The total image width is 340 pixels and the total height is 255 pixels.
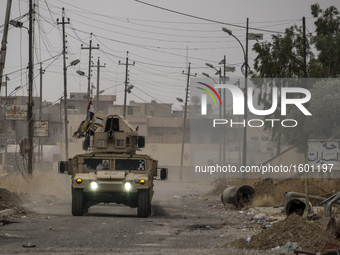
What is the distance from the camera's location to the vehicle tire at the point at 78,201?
1673 cm

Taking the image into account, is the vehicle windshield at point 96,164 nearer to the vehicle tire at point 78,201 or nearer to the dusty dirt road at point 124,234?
the vehicle tire at point 78,201

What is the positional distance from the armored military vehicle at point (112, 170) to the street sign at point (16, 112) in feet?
31.8

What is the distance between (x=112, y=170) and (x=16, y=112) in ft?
43.7

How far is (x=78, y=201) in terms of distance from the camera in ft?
55.1

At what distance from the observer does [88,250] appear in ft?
32.9

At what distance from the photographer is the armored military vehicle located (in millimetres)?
16672

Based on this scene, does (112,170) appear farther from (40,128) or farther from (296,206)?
(40,128)

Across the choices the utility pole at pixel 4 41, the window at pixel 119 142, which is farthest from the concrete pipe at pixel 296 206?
the utility pole at pixel 4 41

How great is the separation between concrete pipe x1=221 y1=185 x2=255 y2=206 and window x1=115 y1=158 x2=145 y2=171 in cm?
519

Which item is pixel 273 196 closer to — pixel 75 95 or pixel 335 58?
pixel 335 58

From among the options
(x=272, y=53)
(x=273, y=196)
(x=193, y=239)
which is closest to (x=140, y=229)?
(x=193, y=239)

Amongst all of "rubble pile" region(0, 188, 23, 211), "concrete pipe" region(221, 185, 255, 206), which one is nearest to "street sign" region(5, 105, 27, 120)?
"rubble pile" region(0, 188, 23, 211)

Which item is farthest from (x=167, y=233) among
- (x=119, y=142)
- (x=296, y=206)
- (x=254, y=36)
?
(x=254, y=36)

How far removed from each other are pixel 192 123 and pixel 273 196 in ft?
185
